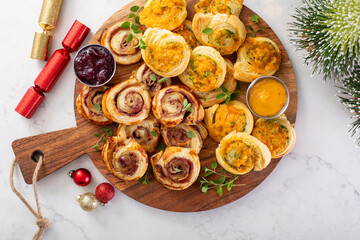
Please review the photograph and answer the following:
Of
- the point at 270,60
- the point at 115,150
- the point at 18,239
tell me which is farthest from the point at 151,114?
the point at 18,239

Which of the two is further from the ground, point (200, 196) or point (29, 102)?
point (29, 102)

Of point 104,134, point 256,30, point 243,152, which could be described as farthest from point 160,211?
point 256,30

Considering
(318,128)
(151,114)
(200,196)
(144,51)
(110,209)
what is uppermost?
(144,51)

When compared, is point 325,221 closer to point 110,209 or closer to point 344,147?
point 344,147

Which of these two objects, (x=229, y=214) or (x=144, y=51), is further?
(x=229, y=214)

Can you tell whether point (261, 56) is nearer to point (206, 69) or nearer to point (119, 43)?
point (206, 69)

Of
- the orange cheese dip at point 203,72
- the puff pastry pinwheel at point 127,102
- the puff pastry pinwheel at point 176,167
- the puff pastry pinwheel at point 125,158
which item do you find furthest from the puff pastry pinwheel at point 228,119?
the puff pastry pinwheel at point 125,158

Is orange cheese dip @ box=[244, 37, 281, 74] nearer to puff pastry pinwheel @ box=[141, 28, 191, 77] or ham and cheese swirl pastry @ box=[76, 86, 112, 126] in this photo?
puff pastry pinwheel @ box=[141, 28, 191, 77]
